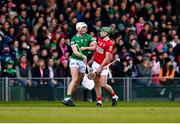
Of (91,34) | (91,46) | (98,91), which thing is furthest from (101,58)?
(91,34)

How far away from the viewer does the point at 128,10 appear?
32406 millimetres

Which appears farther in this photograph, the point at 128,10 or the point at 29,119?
the point at 128,10

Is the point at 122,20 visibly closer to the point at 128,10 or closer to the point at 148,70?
the point at 128,10

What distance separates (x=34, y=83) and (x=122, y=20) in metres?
5.90

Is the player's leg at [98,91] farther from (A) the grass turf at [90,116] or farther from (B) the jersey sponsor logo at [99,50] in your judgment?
(A) the grass turf at [90,116]

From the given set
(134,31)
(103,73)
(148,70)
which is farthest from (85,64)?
(134,31)

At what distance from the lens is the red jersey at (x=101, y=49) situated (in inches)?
868

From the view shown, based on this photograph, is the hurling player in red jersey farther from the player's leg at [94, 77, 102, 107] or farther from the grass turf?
the grass turf

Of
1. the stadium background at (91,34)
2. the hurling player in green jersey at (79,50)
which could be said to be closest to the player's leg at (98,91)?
the hurling player in green jersey at (79,50)

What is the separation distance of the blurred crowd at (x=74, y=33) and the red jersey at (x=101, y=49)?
17.3 feet

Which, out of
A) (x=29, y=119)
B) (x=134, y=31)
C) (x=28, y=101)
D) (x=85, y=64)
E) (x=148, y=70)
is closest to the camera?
(x=29, y=119)

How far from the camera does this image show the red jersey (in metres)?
22.0

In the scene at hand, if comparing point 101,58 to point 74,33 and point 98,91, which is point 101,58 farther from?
point 74,33

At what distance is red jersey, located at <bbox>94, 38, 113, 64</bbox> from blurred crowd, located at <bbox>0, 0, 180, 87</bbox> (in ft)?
17.3
